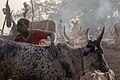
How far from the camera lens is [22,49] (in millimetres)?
7039

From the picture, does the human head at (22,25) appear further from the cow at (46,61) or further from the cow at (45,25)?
the cow at (45,25)

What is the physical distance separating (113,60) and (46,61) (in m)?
10.8

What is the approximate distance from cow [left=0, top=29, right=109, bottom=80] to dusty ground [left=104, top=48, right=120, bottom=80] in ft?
21.0

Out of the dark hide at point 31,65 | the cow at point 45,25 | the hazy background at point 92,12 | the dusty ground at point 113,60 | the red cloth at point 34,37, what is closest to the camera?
the dark hide at point 31,65

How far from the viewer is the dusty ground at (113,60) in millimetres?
14602

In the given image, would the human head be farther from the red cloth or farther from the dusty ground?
the dusty ground

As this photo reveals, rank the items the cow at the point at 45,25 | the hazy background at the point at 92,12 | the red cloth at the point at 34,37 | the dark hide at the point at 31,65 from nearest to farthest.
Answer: the dark hide at the point at 31,65 < the red cloth at the point at 34,37 < the cow at the point at 45,25 < the hazy background at the point at 92,12

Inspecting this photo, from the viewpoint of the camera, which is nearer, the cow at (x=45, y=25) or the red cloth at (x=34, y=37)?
the red cloth at (x=34, y=37)

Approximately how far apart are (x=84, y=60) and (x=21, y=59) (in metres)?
1.38

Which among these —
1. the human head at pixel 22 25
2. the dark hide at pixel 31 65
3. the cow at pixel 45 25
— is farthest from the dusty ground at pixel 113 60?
the dark hide at pixel 31 65

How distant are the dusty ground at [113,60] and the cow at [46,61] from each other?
21.0 ft

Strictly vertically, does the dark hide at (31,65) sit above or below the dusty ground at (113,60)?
above

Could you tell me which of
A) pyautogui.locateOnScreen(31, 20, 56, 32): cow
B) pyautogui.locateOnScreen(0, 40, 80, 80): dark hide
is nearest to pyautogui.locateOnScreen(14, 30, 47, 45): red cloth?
pyautogui.locateOnScreen(0, 40, 80, 80): dark hide

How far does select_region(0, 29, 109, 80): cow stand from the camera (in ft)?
22.6
